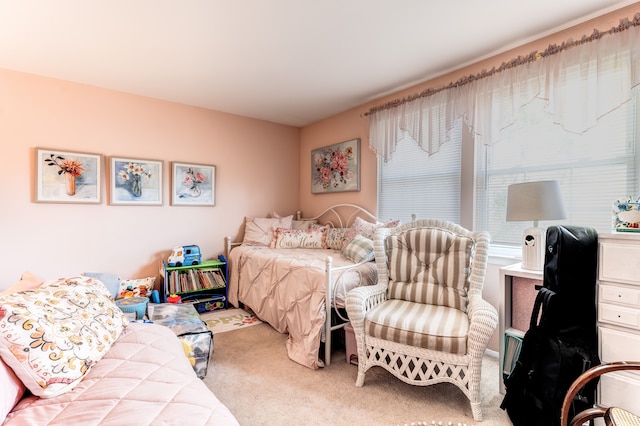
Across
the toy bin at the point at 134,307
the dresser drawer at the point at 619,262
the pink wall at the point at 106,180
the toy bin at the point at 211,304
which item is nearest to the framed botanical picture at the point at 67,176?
the pink wall at the point at 106,180

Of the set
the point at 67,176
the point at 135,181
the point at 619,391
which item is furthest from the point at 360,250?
the point at 67,176

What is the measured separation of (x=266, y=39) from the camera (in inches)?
88.1

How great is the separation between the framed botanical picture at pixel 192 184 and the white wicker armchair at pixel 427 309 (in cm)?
229

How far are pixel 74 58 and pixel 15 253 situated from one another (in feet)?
5.82

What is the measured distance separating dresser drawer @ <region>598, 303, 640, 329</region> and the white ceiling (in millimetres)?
1715

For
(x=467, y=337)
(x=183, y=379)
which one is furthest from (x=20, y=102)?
(x=467, y=337)

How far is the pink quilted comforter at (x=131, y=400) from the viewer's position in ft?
3.04

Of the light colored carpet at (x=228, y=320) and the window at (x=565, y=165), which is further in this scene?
the light colored carpet at (x=228, y=320)

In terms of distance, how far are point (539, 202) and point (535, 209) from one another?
4 cm

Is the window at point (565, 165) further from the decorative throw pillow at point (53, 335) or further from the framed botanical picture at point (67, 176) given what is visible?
the framed botanical picture at point (67, 176)

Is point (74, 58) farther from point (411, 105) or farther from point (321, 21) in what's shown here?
point (411, 105)

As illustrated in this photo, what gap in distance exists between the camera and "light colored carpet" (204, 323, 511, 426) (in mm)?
1704

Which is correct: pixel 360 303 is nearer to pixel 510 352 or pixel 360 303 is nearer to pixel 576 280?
pixel 510 352

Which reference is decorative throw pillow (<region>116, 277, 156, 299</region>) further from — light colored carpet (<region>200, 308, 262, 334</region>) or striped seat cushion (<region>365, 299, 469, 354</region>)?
striped seat cushion (<region>365, 299, 469, 354</region>)
